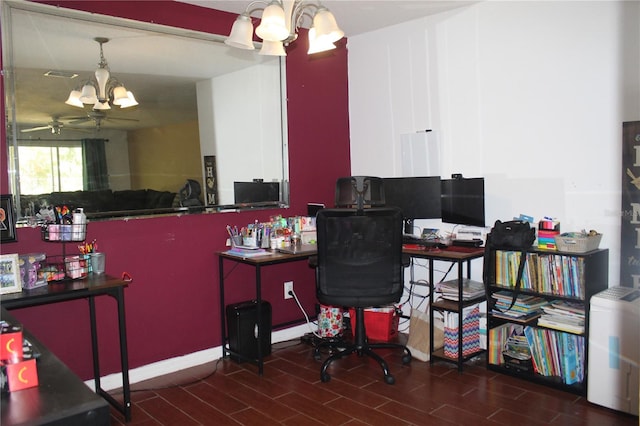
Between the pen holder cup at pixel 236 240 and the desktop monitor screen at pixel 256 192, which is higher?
the desktop monitor screen at pixel 256 192

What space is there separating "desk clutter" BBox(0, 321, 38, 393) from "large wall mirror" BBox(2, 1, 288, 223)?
1963 mm

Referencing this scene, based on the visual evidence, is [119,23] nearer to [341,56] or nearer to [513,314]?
[341,56]

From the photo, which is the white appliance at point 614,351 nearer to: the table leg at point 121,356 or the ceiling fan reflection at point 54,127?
the table leg at point 121,356

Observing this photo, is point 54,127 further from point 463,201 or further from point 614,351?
point 614,351

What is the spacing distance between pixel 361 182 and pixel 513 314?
5.07ft

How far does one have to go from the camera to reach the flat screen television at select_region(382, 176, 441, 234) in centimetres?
399

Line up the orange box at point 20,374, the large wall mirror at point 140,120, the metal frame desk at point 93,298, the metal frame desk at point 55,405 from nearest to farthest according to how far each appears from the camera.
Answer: the metal frame desk at point 55,405
the orange box at point 20,374
the metal frame desk at point 93,298
the large wall mirror at point 140,120

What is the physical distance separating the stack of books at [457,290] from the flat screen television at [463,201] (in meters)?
0.44

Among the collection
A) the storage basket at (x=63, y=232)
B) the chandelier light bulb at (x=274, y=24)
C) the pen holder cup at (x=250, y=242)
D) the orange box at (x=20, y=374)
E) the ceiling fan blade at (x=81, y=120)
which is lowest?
the orange box at (x=20, y=374)

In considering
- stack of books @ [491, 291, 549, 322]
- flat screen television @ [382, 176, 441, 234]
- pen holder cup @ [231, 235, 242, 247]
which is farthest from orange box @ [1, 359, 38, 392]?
flat screen television @ [382, 176, 441, 234]

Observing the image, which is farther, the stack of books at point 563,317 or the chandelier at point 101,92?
the chandelier at point 101,92

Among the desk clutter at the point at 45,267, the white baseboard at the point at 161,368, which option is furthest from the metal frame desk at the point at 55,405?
the white baseboard at the point at 161,368

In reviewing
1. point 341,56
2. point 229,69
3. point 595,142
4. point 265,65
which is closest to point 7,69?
point 229,69

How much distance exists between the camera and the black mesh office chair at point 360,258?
127 inches
